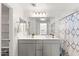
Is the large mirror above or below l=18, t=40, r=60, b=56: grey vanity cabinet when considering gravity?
above

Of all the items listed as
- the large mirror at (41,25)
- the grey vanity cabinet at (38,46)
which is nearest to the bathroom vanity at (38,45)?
the grey vanity cabinet at (38,46)

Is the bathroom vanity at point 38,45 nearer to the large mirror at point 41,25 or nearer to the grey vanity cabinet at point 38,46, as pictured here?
the grey vanity cabinet at point 38,46

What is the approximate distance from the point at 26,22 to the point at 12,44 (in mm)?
716

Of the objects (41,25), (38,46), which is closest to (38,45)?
(38,46)

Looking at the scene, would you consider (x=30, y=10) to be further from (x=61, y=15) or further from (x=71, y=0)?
(x=71, y=0)

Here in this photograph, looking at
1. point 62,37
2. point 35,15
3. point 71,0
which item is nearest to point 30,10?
point 35,15

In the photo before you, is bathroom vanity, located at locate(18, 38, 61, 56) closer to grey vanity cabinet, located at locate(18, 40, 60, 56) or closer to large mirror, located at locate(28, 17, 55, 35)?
grey vanity cabinet, located at locate(18, 40, 60, 56)

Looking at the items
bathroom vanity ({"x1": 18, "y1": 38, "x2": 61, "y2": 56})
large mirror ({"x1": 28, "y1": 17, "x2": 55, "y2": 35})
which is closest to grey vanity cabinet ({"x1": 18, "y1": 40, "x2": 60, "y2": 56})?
bathroom vanity ({"x1": 18, "y1": 38, "x2": 61, "y2": 56})

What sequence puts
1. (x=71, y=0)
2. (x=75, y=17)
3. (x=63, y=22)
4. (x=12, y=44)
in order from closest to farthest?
(x=71, y=0), (x=75, y=17), (x=63, y=22), (x=12, y=44)

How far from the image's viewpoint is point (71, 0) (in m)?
1.26

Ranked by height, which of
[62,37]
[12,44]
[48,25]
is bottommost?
[12,44]

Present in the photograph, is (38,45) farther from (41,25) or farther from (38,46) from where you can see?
(41,25)

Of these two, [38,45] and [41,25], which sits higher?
[41,25]

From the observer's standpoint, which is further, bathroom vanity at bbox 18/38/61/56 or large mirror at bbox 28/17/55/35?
bathroom vanity at bbox 18/38/61/56
